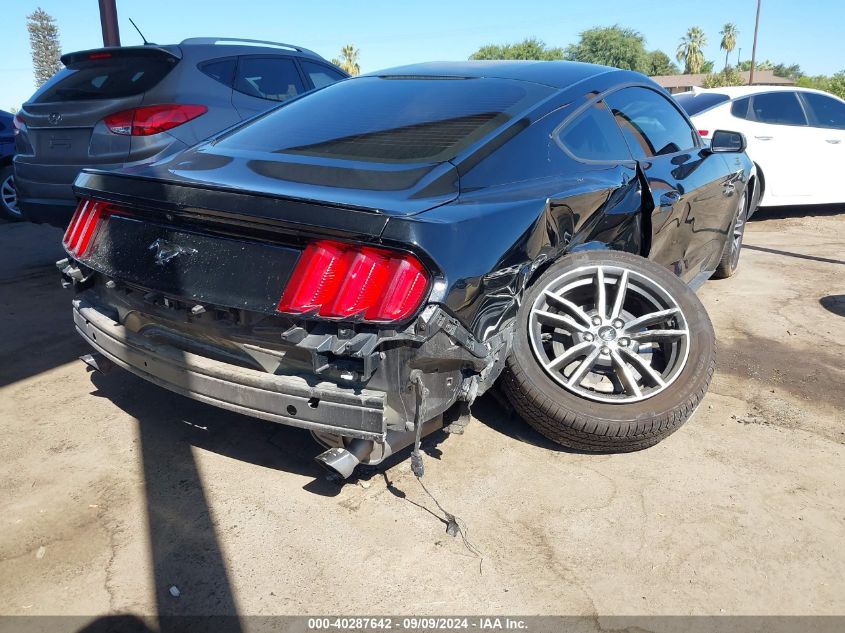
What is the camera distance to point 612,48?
6606 centimetres

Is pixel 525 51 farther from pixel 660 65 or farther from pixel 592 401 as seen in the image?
pixel 592 401

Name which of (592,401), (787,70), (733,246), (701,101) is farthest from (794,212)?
(787,70)

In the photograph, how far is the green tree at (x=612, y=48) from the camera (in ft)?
217

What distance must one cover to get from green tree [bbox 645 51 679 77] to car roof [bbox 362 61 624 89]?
7585 centimetres

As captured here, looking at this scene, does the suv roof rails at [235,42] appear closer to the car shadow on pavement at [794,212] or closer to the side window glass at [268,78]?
the side window glass at [268,78]

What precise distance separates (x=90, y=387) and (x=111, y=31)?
18.7ft

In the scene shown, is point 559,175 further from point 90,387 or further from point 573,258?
point 90,387

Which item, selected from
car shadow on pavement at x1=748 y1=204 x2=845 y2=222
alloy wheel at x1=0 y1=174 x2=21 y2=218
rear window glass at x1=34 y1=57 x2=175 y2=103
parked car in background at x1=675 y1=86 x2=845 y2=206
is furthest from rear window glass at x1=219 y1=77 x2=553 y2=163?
car shadow on pavement at x1=748 y1=204 x2=845 y2=222

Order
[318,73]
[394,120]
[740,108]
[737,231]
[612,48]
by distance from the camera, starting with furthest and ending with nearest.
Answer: [612,48] → [740,108] → [318,73] → [737,231] → [394,120]

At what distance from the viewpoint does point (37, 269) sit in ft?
19.7

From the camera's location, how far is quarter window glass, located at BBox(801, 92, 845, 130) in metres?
8.41

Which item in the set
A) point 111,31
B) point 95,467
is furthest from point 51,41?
point 95,467

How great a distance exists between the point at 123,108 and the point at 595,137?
3336mm

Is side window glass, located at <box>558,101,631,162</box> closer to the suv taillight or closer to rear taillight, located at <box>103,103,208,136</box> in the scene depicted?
rear taillight, located at <box>103,103,208,136</box>
